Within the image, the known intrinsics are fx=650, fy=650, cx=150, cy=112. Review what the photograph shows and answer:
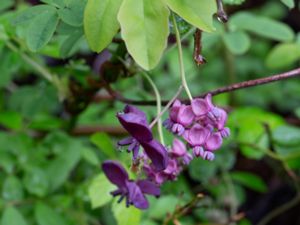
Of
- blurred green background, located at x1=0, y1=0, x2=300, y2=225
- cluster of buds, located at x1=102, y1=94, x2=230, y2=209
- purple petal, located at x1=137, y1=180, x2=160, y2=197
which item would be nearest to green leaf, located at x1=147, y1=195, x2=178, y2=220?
blurred green background, located at x1=0, y1=0, x2=300, y2=225

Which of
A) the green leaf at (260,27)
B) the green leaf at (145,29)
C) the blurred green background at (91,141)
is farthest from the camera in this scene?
the green leaf at (260,27)

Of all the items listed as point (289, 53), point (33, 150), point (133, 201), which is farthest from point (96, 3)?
point (289, 53)

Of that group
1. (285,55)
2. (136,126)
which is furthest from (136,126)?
(285,55)

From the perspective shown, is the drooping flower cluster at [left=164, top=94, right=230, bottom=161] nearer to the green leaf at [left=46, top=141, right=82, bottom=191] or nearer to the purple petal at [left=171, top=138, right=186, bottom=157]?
the purple petal at [left=171, top=138, right=186, bottom=157]

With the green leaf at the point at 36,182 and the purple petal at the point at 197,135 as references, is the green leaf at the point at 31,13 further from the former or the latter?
the green leaf at the point at 36,182

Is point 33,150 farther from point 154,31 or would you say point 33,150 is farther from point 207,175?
point 154,31

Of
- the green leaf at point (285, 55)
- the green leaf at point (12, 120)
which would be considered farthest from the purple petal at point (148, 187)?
the green leaf at point (285, 55)
